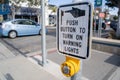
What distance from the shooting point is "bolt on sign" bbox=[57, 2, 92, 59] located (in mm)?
1541

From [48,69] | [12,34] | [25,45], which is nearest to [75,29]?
[48,69]

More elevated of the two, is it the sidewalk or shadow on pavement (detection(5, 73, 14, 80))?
the sidewalk

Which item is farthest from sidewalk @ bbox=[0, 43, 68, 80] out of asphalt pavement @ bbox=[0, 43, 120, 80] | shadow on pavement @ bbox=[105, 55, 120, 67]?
shadow on pavement @ bbox=[105, 55, 120, 67]

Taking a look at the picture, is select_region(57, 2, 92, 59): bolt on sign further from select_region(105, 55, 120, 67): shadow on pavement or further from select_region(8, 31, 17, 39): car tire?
select_region(8, 31, 17, 39): car tire

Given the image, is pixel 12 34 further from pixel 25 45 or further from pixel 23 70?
pixel 23 70

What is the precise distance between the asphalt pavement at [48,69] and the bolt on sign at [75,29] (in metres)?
3.13

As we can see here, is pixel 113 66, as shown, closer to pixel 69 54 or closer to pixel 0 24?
Result: pixel 69 54

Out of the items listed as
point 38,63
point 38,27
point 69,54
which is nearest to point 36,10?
point 38,27

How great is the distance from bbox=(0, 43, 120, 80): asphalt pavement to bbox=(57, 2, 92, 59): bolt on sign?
3134 mm

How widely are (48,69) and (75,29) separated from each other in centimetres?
398

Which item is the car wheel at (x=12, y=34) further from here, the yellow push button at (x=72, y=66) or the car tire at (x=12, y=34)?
the yellow push button at (x=72, y=66)

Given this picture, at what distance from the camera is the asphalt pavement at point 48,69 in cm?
486

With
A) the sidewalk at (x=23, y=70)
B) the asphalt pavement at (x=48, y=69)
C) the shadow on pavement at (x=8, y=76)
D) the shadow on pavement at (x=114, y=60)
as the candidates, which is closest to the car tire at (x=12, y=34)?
the asphalt pavement at (x=48, y=69)

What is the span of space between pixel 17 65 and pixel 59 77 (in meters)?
1.97
